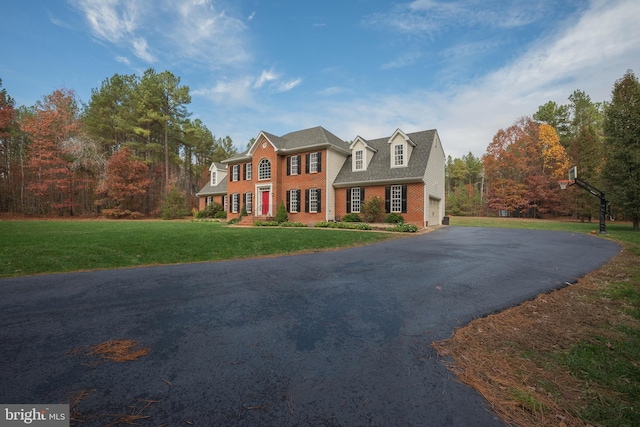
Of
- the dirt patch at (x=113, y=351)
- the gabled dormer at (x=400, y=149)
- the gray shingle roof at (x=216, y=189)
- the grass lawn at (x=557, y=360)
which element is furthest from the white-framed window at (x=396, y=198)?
the gray shingle roof at (x=216, y=189)

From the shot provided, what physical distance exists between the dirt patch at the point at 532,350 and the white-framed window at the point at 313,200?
16988mm

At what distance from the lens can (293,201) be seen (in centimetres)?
2200

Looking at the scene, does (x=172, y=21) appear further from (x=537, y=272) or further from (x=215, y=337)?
(x=537, y=272)

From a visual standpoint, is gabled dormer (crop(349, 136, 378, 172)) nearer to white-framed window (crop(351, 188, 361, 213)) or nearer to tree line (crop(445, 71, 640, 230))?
white-framed window (crop(351, 188, 361, 213))

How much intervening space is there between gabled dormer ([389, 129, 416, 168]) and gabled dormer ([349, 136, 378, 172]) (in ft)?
6.51

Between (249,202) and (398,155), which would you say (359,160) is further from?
(249,202)

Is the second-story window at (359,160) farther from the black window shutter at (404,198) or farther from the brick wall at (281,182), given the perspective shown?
the black window shutter at (404,198)

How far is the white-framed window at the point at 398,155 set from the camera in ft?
62.5

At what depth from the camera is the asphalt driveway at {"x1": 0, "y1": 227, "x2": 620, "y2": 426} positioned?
1.82 metres

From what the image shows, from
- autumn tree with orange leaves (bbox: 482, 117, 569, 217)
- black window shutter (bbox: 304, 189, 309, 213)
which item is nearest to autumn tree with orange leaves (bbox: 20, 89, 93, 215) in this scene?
black window shutter (bbox: 304, 189, 309, 213)

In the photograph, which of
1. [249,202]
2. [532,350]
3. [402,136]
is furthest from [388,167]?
[532,350]

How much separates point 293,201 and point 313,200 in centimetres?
208

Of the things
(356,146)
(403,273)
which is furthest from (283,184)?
(403,273)

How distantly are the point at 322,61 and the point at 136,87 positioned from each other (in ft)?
97.5
